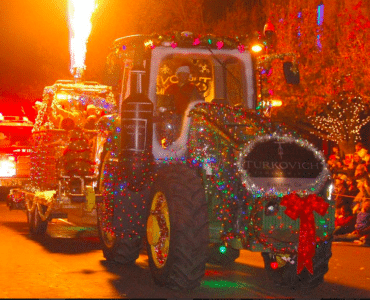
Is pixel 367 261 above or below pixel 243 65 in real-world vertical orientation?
below

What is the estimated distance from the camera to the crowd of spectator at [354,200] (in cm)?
1633

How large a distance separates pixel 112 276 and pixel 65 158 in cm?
446

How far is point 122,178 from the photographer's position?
10.5 meters

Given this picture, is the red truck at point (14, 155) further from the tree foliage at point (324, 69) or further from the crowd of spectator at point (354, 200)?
the tree foliage at point (324, 69)

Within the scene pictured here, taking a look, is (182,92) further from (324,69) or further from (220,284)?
(324,69)

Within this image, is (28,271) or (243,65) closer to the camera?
(28,271)

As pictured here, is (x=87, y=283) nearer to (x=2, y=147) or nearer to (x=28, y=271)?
(x=28, y=271)

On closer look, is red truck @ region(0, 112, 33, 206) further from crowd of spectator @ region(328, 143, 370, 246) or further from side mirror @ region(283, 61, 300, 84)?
side mirror @ region(283, 61, 300, 84)

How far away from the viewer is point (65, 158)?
14281 millimetres

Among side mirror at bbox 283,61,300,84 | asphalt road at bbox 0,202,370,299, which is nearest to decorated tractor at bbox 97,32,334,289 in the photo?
asphalt road at bbox 0,202,370,299

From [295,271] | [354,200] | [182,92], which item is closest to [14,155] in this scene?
[354,200]

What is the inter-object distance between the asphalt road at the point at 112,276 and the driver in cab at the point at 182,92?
215cm

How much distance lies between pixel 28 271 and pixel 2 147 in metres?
10.8

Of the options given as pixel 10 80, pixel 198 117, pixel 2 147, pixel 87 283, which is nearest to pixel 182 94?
pixel 198 117
